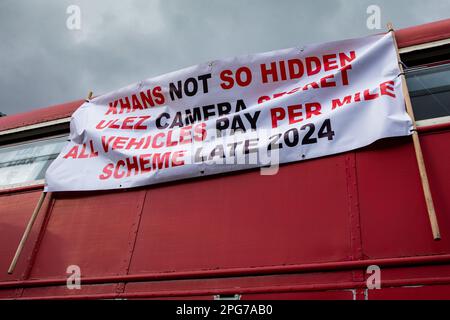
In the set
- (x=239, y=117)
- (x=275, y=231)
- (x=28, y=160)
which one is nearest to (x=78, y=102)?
(x=28, y=160)

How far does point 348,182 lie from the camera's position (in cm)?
289

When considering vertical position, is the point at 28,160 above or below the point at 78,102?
below

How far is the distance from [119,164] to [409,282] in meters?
2.71

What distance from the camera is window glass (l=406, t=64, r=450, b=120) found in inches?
117

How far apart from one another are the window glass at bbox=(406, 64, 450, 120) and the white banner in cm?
25

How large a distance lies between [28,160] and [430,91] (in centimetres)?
441

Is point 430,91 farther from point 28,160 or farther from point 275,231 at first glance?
point 28,160

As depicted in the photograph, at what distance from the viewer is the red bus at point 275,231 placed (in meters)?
2.53

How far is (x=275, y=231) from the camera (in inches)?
115

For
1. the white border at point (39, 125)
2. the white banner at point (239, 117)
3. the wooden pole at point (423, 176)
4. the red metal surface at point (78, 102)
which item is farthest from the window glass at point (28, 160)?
the wooden pole at point (423, 176)

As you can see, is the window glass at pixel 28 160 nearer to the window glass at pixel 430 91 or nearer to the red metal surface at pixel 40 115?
the red metal surface at pixel 40 115

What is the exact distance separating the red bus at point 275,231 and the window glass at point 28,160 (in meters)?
0.66

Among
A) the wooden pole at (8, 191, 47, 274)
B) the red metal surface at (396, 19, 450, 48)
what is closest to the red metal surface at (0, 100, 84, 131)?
the wooden pole at (8, 191, 47, 274)
